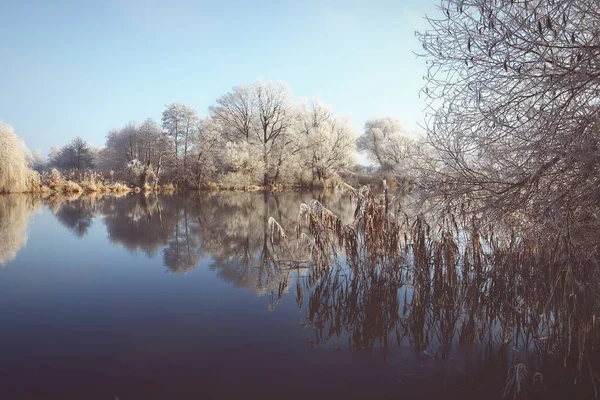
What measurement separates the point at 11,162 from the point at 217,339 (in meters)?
24.2

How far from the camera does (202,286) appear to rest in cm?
526

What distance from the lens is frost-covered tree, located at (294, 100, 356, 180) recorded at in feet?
113

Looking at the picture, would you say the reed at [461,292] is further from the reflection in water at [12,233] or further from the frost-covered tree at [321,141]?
the frost-covered tree at [321,141]

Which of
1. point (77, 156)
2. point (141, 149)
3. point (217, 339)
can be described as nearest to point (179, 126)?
point (141, 149)

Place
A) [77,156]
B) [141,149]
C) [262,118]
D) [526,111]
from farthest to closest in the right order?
[77,156], [141,149], [262,118], [526,111]

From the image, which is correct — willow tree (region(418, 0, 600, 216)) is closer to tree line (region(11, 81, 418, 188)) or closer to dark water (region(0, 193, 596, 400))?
dark water (region(0, 193, 596, 400))

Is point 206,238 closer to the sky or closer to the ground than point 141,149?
closer to the ground

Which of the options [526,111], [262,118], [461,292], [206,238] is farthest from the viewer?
[262,118]

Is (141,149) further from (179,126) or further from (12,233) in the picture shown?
(12,233)

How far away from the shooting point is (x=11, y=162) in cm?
2114

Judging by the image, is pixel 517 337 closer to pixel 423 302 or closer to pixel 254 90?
pixel 423 302

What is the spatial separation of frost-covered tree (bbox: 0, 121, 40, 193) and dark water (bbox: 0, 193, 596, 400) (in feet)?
61.9

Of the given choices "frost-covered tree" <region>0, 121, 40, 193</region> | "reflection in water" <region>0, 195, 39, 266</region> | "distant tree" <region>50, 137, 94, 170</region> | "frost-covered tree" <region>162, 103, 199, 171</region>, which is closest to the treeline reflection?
"reflection in water" <region>0, 195, 39, 266</region>

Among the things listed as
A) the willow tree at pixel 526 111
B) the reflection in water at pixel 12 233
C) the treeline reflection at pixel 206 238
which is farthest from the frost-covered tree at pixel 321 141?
the willow tree at pixel 526 111
